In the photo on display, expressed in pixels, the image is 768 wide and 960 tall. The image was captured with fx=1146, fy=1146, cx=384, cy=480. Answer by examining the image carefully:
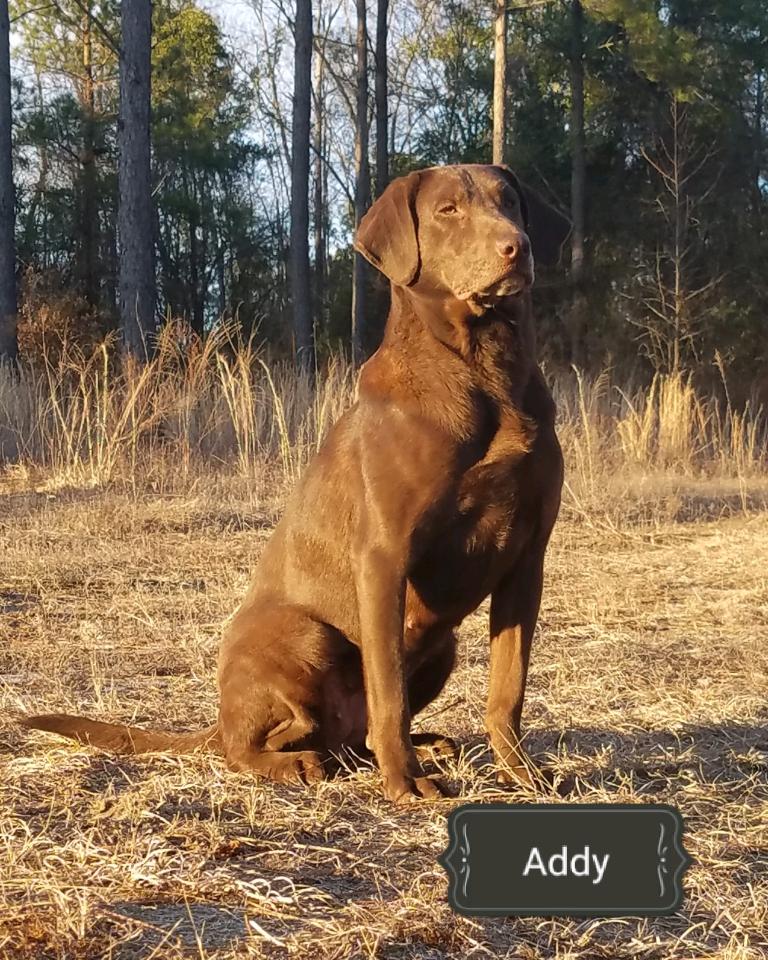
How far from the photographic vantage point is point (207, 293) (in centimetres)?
2741

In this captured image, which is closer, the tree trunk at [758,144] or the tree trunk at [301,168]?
the tree trunk at [301,168]

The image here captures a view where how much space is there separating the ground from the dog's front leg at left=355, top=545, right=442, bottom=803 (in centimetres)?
9

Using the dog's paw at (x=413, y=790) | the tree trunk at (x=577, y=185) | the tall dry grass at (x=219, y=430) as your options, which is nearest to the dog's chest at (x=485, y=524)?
the dog's paw at (x=413, y=790)

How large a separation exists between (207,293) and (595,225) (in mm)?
9281

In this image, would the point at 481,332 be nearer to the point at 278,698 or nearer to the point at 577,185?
the point at 278,698

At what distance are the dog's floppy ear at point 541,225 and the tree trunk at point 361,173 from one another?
1936cm

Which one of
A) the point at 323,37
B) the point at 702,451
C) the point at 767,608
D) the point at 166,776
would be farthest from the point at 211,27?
the point at 166,776

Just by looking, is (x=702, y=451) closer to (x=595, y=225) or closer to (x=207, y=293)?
(x=595, y=225)

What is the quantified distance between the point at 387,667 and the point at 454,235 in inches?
40.8

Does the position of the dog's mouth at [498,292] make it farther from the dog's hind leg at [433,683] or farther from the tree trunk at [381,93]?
the tree trunk at [381,93]

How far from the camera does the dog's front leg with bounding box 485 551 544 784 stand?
9.18 feet

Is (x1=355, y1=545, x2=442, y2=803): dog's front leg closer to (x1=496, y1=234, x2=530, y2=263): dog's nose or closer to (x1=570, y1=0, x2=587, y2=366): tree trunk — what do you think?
(x1=496, y1=234, x2=530, y2=263): dog's nose

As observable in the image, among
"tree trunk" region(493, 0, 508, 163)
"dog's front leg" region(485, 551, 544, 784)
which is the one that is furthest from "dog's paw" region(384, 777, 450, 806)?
"tree trunk" region(493, 0, 508, 163)

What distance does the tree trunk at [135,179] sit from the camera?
428 inches
